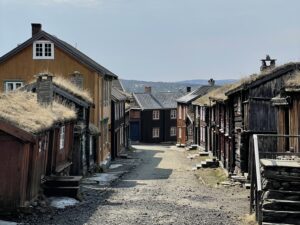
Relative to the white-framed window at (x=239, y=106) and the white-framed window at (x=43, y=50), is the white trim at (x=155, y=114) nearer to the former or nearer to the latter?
the white-framed window at (x=43, y=50)

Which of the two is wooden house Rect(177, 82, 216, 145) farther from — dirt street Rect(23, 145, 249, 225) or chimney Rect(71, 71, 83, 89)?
dirt street Rect(23, 145, 249, 225)

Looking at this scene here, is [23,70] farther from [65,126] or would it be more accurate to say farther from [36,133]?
[36,133]

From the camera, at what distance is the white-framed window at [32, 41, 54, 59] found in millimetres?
38094

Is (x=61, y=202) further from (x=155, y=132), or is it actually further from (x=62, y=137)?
(x=155, y=132)

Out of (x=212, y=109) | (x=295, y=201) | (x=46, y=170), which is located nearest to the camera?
(x=295, y=201)

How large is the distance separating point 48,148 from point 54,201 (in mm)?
3312

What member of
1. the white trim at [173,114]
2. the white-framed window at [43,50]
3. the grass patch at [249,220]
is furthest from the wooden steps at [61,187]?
the white trim at [173,114]

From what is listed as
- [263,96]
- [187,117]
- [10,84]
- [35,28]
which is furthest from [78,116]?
[187,117]

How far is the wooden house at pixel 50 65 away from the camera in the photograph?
37594 millimetres

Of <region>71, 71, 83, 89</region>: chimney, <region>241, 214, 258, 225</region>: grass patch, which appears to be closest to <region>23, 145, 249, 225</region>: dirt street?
<region>241, 214, 258, 225</region>: grass patch

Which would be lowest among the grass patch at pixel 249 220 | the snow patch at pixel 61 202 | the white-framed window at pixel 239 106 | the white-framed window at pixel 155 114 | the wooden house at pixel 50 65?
the grass patch at pixel 249 220

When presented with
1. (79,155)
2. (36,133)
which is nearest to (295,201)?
(36,133)

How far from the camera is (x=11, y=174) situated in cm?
1686

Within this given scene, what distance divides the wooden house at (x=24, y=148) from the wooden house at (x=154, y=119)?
5694cm
